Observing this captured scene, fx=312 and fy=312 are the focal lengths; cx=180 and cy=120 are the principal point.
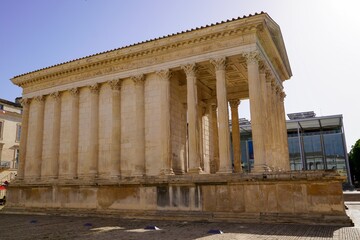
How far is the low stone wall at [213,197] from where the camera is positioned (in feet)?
44.0

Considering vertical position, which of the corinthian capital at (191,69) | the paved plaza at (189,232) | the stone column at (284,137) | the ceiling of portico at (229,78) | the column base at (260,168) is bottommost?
the paved plaza at (189,232)

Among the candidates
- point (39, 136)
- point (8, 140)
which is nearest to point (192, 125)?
point (39, 136)

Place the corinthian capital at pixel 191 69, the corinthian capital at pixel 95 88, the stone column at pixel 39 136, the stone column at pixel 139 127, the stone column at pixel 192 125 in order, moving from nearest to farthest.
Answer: the stone column at pixel 192 125
the corinthian capital at pixel 191 69
the stone column at pixel 139 127
the corinthian capital at pixel 95 88
the stone column at pixel 39 136

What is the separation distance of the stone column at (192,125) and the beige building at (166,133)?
6 cm

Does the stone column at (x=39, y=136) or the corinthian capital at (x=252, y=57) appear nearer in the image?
the corinthian capital at (x=252, y=57)

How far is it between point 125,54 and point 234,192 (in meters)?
11.1

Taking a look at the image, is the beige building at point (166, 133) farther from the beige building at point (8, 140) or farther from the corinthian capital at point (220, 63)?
the beige building at point (8, 140)

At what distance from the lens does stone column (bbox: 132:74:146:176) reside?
18859mm

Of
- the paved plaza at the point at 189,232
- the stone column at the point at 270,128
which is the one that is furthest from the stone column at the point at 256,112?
the paved plaza at the point at 189,232

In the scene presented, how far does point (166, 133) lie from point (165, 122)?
0.67 metres

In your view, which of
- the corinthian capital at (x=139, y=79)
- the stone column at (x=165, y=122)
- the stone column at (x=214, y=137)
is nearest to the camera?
the stone column at (x=165, y=122)

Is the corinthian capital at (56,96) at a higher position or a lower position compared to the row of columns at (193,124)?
higher

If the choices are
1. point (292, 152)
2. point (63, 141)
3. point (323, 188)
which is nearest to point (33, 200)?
point (63, 141)

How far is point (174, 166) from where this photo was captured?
19.5m
